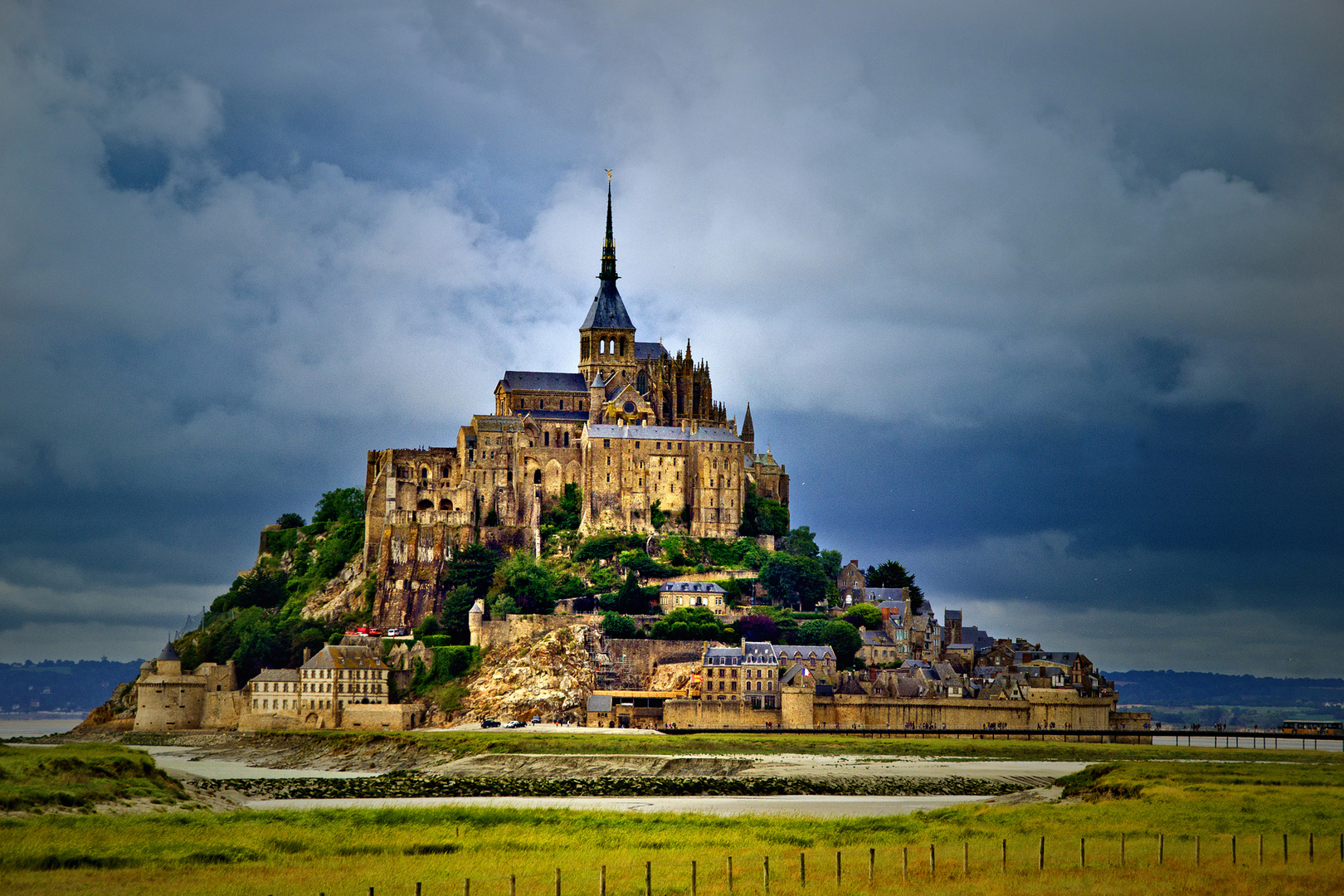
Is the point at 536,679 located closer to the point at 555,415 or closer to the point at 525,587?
the point at 525,587

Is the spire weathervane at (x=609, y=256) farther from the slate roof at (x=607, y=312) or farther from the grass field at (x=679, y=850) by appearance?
the grass field at (x=679, y=850)

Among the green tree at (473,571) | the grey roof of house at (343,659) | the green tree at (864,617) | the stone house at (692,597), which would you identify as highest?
the green tree at (473,571)

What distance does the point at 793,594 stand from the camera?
10712cm

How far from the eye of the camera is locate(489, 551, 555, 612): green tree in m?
101

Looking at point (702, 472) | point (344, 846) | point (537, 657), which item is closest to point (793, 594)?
point (702, 472)

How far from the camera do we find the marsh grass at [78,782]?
4334 centimetres

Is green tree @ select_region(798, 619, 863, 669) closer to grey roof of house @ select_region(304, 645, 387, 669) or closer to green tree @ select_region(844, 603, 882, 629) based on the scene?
green tree @ select_region(844, 603, 882, 629)

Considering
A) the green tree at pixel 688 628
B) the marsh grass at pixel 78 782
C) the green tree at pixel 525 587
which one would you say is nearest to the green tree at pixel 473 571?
the green tree at pixel 525 587

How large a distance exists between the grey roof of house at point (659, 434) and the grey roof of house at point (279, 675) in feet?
95.9

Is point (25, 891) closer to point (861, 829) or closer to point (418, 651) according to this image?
point (861, 829)

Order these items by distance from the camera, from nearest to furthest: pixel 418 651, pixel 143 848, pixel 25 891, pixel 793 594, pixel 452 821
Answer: pixel 25 891 < pixel 143 848 < pixel 452 821 < pixel 418 651 < pixel 793 594

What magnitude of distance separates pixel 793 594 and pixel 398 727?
31.0m

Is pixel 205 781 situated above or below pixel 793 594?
below

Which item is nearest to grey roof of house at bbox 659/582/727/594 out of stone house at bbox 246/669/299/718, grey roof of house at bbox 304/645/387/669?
grey roof of house at bbox 304/645/387/669
